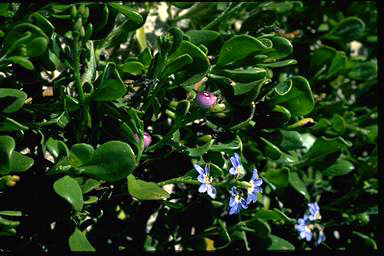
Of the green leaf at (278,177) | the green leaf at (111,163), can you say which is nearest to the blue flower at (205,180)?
the green leaf at (111,163)

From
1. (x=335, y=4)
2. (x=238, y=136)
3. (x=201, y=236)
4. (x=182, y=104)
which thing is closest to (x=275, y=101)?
(x=238, y=136)

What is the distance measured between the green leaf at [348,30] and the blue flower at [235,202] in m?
1.21

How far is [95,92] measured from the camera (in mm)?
1719

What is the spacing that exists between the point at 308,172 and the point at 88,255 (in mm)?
1286

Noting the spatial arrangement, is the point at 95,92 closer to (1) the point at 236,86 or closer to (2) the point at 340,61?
(1) the point at 236,86

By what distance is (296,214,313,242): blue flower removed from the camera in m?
2.42

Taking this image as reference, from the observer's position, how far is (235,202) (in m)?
1.96

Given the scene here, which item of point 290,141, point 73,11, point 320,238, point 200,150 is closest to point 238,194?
point 200,150

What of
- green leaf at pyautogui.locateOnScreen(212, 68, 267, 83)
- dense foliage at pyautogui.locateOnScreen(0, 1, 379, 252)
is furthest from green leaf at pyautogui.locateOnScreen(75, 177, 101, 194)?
green leaf at pyautogui.locateOnScreen(212, 68, 267, 83)

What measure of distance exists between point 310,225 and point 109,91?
1.21 m

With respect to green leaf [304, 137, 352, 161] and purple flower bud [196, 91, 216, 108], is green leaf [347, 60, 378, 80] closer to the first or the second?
green leaf [304, 137, 352, 161]

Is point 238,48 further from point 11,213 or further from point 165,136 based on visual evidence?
point 11,213

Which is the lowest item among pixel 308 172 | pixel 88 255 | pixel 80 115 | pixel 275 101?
pixel 308 172

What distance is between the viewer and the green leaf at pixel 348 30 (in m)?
2.76
